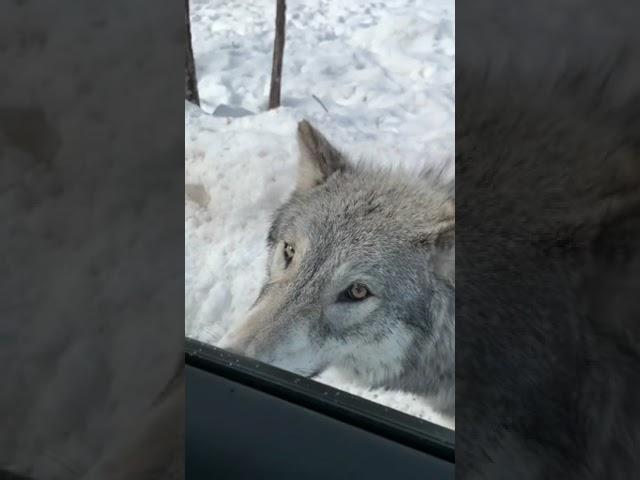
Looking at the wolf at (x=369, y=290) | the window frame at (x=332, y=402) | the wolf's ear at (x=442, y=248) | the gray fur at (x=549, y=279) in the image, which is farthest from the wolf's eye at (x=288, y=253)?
the gray fur at (x=549, y=279)

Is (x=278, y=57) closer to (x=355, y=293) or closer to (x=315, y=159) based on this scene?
(x=315, y=159)

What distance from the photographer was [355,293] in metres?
1.44

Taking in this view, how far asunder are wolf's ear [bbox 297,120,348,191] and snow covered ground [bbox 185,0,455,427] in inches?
5.9

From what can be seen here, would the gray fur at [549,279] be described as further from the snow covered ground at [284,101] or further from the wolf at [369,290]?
the snow covered ground at [284,101]

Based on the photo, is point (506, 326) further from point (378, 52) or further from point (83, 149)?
point (378, 52)

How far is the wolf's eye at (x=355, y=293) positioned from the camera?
4.71 ft

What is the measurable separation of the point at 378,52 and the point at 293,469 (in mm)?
1513

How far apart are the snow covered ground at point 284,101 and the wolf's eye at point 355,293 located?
0.36m

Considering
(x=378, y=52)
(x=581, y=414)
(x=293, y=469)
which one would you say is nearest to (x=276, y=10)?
(x=378, y=52)

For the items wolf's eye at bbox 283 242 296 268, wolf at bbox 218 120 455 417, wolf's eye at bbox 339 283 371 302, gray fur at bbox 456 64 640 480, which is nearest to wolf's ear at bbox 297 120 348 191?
wolf at bbox 218 120 455 417

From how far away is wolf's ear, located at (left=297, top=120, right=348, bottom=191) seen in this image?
61.7 inches

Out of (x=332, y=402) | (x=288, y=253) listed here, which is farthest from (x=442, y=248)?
(x=332, y=402)

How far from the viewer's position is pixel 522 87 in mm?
271

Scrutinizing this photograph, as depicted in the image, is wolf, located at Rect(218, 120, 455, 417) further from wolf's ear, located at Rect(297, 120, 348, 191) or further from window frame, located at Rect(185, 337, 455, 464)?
window frame, located at Rect(185, 337, 455, 464)
